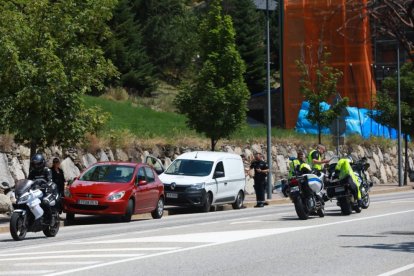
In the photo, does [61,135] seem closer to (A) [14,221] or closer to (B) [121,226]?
(B) [121,226]

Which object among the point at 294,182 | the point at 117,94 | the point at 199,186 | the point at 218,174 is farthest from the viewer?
the point at 117,94

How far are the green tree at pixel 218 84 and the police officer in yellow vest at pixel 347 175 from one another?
33.1 feet

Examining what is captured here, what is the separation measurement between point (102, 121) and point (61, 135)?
1272 mm

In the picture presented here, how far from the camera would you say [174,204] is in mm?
27859

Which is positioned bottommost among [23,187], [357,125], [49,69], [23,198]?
[23,198]

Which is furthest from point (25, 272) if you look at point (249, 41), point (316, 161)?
point (249, 41)

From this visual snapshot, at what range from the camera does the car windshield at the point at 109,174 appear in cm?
2408

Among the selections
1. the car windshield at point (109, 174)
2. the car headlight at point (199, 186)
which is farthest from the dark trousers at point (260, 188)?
the car windshield at point (109, 174)

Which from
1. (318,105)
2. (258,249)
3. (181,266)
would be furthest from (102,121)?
(318,105)

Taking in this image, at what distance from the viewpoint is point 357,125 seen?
5778 centimetres

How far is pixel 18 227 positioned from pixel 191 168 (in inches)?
472

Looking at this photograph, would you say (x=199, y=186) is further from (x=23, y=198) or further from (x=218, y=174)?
(x=23, y=198)

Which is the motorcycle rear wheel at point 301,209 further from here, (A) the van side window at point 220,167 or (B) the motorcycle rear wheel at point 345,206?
(A) the van side window at point 220,167

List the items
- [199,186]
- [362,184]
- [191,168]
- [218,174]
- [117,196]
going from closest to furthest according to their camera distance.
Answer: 1. [117,196]
2. [362,184]
3. [199,186]
4. [218,174]
5. [191,168]
